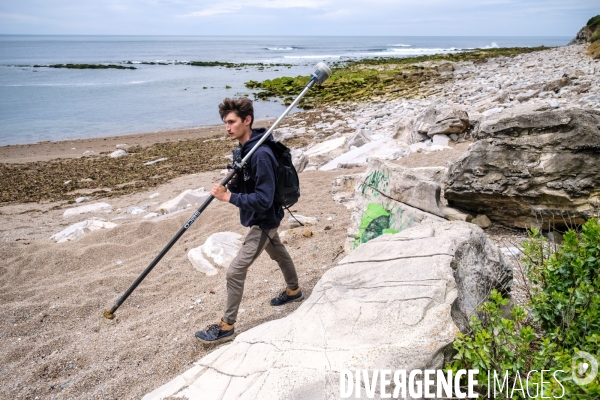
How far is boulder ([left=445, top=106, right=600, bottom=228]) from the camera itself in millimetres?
4605

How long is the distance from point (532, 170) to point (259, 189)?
123 inches

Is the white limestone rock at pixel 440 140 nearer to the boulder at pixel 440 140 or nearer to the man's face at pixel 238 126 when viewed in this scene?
the boulder at pixel 440 140

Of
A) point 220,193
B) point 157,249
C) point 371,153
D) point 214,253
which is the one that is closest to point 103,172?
point 157,249

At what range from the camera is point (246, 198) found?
360 cm

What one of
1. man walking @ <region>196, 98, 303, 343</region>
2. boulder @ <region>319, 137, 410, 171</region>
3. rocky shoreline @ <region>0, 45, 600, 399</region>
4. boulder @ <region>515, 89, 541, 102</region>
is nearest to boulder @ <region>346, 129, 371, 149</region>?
rocky shoreline @ <region>0, 45, 600, 399</region>

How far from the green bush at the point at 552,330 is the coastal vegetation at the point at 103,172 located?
986 centimetres

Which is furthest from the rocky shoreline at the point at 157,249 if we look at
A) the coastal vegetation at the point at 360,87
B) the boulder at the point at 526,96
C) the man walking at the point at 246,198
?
the coastal vegetation at the point at 360,87

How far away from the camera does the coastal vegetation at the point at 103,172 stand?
10.9 meters

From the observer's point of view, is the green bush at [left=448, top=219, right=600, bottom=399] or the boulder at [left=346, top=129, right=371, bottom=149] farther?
the boulder at [left=346, top=129, right=371, bottom=149]

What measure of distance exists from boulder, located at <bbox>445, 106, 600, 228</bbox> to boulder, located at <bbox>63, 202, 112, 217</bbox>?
7200 mm

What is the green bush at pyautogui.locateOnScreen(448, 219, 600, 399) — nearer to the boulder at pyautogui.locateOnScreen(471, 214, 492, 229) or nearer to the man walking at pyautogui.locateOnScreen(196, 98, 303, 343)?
the man walking at pyautogui.locateOnScreen(196, 98, 303, 343)

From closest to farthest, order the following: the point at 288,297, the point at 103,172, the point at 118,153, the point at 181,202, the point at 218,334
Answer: the point at 218,334 < the point at 288,297 < the point at 181,202 < the point at 103,172 < the point at 118,153

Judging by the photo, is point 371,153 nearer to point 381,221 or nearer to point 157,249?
point 381,221

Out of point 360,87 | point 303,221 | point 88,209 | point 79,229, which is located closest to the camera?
point 303,221
